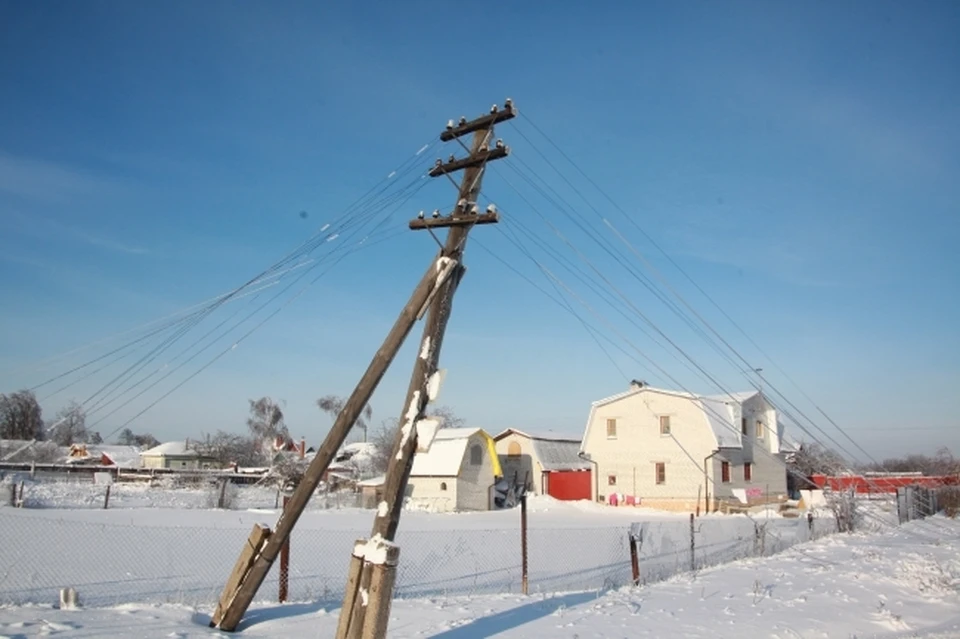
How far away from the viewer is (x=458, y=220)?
9375 millimetres

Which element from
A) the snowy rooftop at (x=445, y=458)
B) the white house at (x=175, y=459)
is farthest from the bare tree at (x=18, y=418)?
the snowy rooftop at (x=445, y=458)

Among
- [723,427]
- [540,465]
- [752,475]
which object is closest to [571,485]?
[540,465]

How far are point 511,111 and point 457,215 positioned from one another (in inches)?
58.5

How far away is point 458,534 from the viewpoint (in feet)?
83.3

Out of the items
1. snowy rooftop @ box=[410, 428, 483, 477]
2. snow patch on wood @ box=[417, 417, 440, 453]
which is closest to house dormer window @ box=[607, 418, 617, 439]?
snowy rooftop @ box=[410, 428, 483, 477]

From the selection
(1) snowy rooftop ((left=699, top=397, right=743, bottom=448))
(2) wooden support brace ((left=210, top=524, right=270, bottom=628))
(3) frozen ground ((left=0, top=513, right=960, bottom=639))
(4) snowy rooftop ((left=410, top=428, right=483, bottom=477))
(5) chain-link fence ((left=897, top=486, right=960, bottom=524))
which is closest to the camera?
(3) frozen ground ((left=0, top=513, right=960, bottom=639))

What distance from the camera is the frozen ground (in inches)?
329

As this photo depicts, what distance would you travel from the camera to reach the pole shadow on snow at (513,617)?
9.17 metres

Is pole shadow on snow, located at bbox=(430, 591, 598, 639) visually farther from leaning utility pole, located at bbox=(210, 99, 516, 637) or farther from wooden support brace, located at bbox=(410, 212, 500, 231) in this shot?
wooden support brace, located at bbox=(410, 212, 500, 231)

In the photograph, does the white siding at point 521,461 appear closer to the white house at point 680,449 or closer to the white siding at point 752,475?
the white house at point 680,449

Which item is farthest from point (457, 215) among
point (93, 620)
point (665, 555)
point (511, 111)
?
point (665, 555)

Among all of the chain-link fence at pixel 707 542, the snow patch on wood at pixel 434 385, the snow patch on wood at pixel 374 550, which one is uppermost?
the snow patch on wood at pixel 434 385

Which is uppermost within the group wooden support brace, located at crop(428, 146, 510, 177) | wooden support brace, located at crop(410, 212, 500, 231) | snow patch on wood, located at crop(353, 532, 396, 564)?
wooden support brace, located at crop(428, 146, 510, 177)

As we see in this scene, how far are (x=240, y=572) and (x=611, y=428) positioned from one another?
3854 cm
